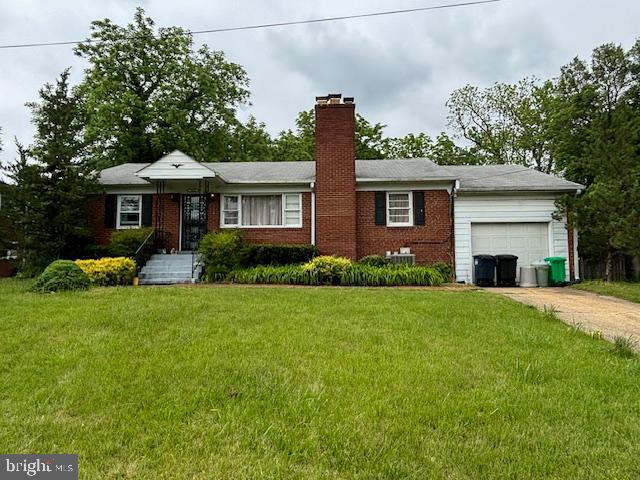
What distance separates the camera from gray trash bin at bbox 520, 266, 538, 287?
12.9 m

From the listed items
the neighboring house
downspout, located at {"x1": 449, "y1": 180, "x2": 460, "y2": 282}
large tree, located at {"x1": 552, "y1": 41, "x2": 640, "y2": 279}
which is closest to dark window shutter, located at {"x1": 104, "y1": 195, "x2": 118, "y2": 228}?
the neighboring house

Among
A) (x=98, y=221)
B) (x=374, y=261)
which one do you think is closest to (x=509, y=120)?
(x=374, y=261)

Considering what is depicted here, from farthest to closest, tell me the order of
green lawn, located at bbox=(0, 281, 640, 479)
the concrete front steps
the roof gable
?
the roof gable → the concrete front steps → green lawn, located at bbox=(0, 281, 640, 479)

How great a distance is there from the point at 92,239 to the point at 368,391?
1373 centimetres

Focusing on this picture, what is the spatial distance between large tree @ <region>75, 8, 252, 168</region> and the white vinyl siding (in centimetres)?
1676

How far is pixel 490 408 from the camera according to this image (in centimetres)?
316

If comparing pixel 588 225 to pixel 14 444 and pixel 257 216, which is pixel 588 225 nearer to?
pixel 257 216

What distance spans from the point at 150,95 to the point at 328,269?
19365 millimetres

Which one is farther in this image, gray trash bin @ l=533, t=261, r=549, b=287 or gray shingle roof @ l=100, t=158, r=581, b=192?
gray shingle roof @ l=100, t=158, r=581, b=192

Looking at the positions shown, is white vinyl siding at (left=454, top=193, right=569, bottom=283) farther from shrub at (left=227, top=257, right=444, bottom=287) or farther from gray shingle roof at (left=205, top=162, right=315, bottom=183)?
gray shingle roof at (left=205, top=162, right=315, bottom=183)

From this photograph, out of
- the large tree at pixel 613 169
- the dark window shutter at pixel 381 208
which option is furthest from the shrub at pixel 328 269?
the large tree at pixel 613 169

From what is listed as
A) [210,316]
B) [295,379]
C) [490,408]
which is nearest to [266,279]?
[210,316]

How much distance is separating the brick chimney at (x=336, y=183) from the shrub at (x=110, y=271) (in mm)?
5793

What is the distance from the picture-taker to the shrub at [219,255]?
12.0 metres
